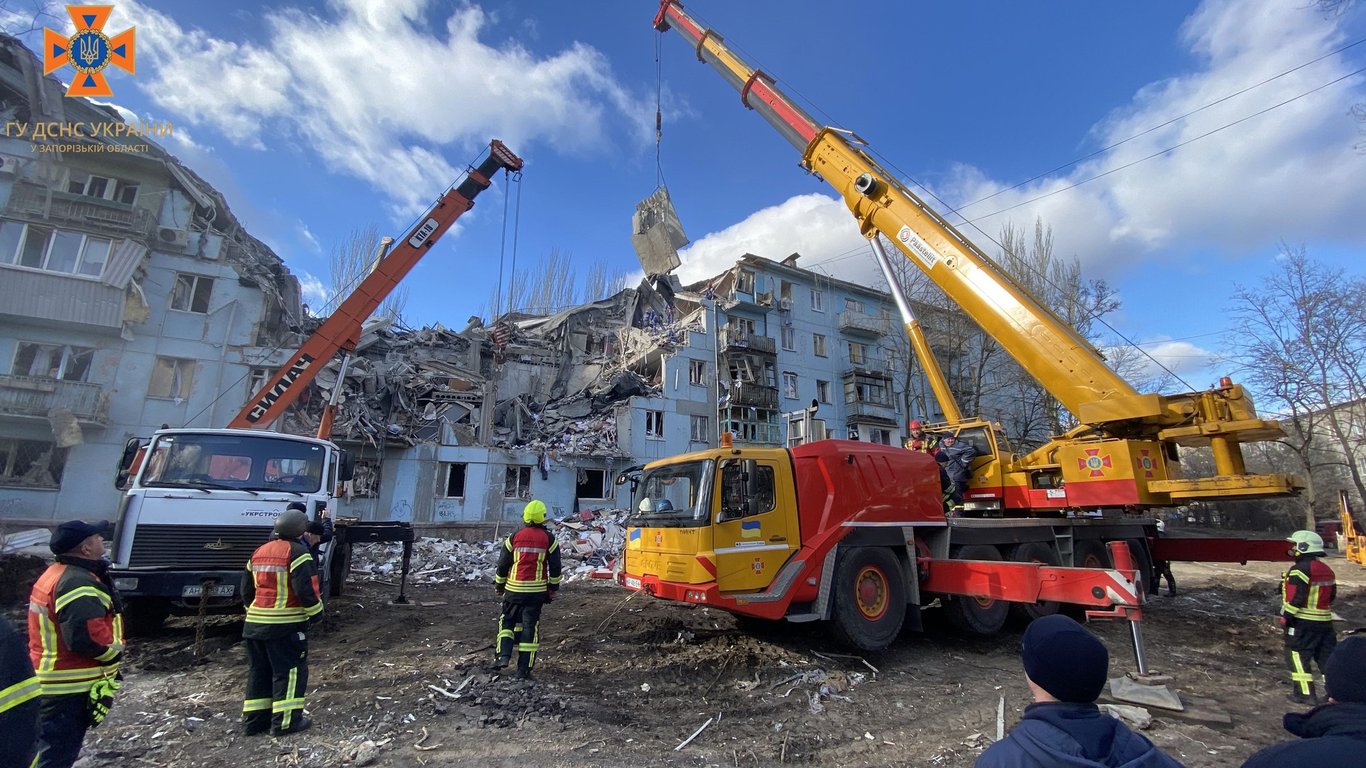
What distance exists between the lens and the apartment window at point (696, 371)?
28766 mm

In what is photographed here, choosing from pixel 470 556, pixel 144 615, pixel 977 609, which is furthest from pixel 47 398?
pixel 977 609

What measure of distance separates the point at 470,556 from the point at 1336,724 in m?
17.9

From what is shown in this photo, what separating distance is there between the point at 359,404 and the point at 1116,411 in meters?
23.3

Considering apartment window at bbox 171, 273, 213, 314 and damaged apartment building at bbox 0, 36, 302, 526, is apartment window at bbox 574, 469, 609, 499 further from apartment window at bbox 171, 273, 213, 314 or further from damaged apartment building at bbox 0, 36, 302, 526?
apartment window at bbox 171, 273, 213, 314

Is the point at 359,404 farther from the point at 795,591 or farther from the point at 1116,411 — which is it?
the point at 1116,411

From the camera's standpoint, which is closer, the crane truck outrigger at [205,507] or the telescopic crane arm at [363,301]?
the crane truck outrigger at [205,507]

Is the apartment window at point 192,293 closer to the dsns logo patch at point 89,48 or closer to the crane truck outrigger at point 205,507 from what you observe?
the dsns logo patch at point 89,48

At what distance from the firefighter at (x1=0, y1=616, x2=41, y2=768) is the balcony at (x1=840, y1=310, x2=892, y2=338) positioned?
34.6m

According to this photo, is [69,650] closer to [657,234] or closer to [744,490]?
[744,490]

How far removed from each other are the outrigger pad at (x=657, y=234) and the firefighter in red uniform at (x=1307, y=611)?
19.0 meters

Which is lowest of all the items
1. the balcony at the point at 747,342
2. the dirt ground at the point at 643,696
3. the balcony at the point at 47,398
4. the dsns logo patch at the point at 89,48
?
the dirt ground at the point at 643,696

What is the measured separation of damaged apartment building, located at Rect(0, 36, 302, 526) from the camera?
17250 millimetres

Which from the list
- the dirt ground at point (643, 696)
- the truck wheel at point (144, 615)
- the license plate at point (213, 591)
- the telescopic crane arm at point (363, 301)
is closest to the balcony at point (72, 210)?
the telescopic crane arm at point (363, 301)

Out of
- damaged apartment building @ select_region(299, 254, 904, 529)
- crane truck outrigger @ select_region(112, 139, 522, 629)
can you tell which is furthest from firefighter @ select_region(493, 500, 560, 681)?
damaged apartment building @ select_region(299, 254, 904, 529)
